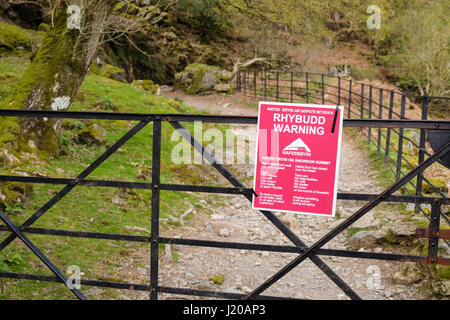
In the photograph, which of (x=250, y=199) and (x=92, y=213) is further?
(x=92, y=213)

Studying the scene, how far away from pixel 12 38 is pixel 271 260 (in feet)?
54.9

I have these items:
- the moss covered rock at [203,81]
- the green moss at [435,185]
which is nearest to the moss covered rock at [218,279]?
the green moss at [435,185]

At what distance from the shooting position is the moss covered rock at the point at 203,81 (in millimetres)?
21312

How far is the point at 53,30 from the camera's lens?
294 inches

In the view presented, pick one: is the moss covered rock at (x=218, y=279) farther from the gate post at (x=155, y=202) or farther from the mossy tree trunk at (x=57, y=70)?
the mossy tree trunk at (x=57, y=70)

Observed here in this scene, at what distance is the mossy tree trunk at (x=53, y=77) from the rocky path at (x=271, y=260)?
2690 millimetres

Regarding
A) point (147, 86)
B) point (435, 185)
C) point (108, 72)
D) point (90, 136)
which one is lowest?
point (435, 185)

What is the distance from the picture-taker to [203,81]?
21.4 meters

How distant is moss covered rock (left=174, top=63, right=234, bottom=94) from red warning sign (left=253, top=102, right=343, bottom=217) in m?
17.7

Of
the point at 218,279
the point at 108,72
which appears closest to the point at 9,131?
the point at 218,279

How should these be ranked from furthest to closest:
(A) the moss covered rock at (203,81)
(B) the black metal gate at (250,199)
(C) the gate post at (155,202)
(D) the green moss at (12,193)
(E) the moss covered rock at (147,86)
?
(A) the moss covered rock at (203,81) < (E) the moss covered rock at (147,86) < (D) the green moss at (12,193) < (C) the gate post at (155,202) < (B) the black metal gate at (250,199)

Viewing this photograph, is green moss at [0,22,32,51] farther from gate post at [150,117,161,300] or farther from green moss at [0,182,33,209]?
gate post at [150,117,161,300]

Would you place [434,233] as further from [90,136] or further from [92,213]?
[90,136]
